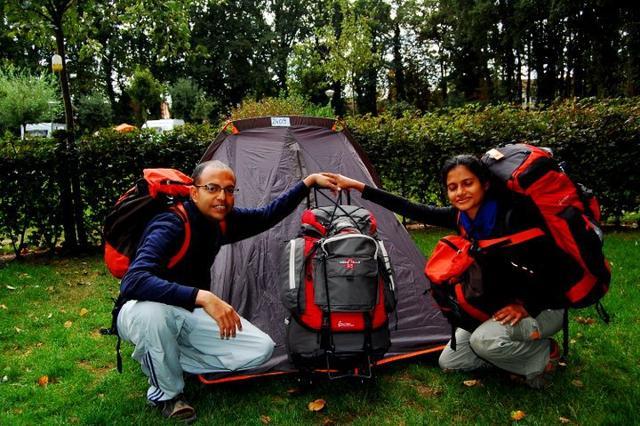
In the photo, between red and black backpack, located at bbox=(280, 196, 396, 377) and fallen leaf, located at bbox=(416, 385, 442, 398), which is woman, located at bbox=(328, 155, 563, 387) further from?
red and black backpack, located at bbox=(280, 196, 396, 377)

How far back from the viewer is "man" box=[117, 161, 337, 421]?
253 cm

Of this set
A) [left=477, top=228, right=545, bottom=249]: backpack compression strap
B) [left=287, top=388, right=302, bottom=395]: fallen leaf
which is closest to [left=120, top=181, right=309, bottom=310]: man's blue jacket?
[left=287, top=388, right=302, bottom=395]: fallen leaf

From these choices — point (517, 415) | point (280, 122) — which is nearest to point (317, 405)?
point (517, 415)

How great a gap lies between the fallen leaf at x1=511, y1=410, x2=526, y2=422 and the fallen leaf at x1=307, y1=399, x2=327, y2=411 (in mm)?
1094

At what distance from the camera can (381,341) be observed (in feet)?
9.46

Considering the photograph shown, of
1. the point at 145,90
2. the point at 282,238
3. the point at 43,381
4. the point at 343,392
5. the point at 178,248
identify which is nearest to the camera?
the point at 178,248

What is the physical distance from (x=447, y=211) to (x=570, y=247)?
0.91 metres

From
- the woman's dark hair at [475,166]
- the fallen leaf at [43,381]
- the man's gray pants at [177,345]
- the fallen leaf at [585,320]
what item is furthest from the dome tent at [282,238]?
the fallen leaf at [585,320]

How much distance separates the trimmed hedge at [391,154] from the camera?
259 inches

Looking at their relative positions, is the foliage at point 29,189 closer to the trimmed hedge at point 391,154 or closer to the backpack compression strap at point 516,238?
the trimmed hedge at point 391,154

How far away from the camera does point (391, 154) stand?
743 cm

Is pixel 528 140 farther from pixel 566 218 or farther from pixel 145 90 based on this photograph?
pixel 145 90

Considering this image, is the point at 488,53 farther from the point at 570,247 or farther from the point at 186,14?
the point at 570,247

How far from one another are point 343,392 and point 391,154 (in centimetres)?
489
